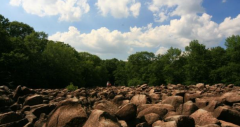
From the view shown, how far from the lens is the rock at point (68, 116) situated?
193 inches

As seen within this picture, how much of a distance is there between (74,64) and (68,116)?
61127 millimetres

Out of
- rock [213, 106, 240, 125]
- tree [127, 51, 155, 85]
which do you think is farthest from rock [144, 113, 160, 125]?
tree [127, 51, 155, 85]

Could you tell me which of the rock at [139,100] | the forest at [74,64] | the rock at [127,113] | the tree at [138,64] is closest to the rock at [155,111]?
the rock at [127,113]

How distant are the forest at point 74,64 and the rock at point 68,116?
29094mm

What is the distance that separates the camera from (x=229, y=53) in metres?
53.2

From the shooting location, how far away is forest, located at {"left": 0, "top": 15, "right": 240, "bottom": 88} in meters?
38.9

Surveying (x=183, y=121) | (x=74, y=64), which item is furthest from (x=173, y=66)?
(x=183, y=121)

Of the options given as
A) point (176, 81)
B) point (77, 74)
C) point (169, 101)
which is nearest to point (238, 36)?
point (176, 81)

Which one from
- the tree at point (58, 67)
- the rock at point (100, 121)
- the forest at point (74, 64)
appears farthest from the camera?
the tree at point (58, 67)

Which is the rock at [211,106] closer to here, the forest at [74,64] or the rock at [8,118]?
the rock at [8,118]

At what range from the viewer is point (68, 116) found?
502 cm

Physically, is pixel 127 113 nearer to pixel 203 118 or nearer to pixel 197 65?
pixel 203 118

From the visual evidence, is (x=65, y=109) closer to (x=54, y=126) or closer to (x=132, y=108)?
(x=54, y=126)

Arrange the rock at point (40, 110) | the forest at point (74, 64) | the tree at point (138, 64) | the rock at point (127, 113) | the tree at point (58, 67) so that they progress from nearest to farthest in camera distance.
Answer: the rock at point (127, 113), the rock at point (40, 110), the forest at point (74, 64), the tree at point (58, 67), the tree at point (138, 64)
